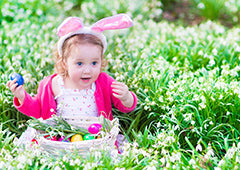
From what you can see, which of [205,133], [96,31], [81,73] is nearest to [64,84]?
[81,73]

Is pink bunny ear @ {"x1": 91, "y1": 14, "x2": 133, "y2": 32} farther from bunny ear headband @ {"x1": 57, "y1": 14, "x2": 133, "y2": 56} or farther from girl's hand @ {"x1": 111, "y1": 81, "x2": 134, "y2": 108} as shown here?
girl's hand @ {"x1": 111, "y1": 81, "x2": 134, "y2": 108}

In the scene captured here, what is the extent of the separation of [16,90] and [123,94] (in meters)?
0.90

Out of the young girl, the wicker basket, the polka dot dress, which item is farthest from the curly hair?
the wicker basket

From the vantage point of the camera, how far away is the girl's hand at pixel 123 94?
2807 mm

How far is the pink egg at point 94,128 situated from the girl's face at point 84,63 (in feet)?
1.22

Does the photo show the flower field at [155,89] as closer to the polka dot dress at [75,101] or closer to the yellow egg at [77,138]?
the yellow egg at [77,138]

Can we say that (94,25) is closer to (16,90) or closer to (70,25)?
(70,25)

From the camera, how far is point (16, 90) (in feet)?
9.12

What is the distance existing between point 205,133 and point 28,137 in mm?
1649

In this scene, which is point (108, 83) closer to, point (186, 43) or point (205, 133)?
point (205, 133)

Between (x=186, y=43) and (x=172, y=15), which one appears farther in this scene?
(x=172, y=15)

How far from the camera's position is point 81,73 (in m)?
2.80

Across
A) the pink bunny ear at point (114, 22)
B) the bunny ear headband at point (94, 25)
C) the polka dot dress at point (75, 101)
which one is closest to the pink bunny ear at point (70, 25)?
the bunny ear headband at point (94, 25)

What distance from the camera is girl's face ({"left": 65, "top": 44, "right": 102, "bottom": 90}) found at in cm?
277
